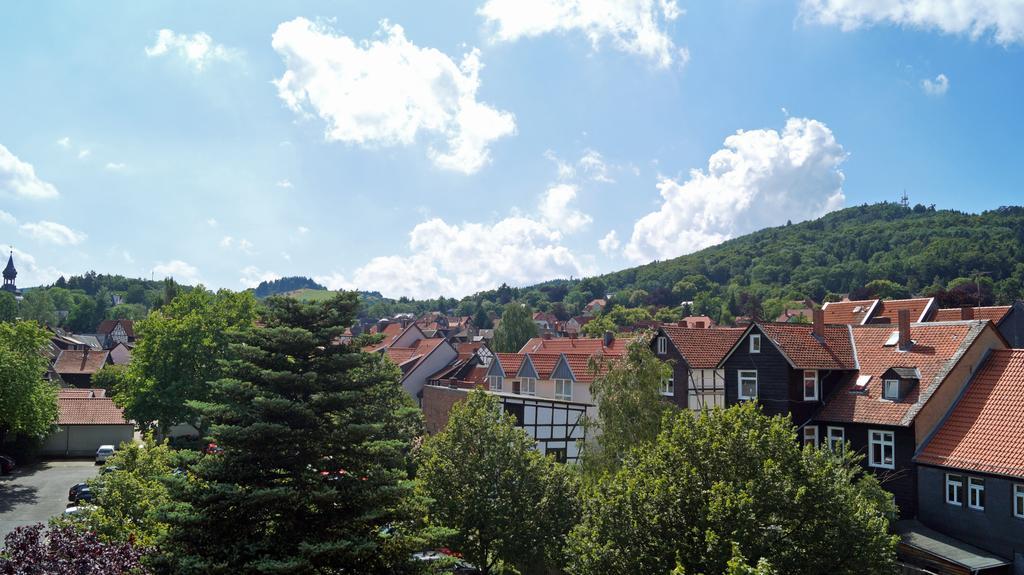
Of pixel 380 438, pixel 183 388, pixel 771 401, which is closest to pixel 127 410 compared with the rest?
pixel 183 388

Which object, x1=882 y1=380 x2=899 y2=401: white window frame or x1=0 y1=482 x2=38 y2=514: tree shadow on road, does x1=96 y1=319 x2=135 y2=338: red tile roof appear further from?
x1=882 y1=380 x2=899 y2=401: white window frame

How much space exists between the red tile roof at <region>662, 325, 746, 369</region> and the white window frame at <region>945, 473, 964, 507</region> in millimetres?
11185

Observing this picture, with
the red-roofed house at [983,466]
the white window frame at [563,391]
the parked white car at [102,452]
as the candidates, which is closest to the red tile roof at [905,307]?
the red-roofed house at [983,466]

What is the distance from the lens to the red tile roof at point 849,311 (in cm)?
5009

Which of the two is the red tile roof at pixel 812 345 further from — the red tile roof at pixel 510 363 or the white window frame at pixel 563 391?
the red tile roof at pixel 510 363

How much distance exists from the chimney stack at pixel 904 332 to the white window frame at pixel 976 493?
740 cm

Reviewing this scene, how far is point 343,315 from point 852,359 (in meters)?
24.4

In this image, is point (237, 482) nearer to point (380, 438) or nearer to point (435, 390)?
point (380, 438)

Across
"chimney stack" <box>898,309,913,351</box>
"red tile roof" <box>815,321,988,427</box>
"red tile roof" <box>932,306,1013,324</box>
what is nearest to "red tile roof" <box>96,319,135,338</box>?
"red tile roof" <box>932,306,1013,324</box>

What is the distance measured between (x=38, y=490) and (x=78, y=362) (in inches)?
2052

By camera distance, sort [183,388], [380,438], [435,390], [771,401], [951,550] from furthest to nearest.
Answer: [435,390] → [183,388] → [771,401] → [951,550] → [380,438]

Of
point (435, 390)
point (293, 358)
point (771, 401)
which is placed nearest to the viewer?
point (293, 358)

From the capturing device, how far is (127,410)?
43188 millimetres

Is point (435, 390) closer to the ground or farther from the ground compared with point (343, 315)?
closer to the ground
